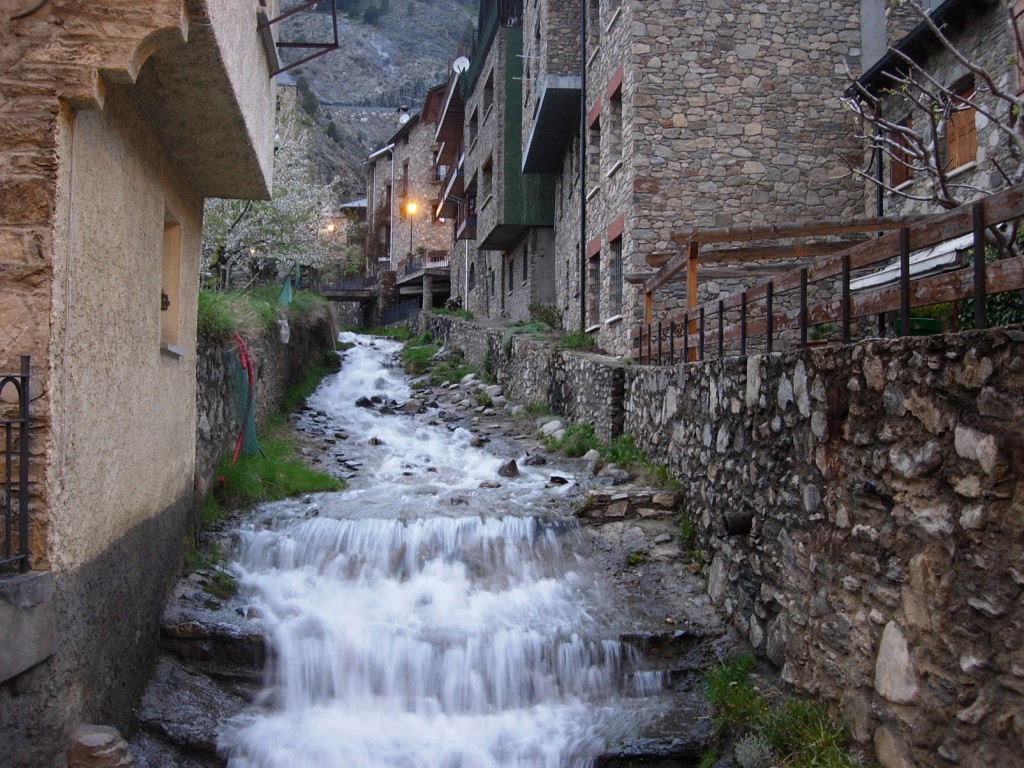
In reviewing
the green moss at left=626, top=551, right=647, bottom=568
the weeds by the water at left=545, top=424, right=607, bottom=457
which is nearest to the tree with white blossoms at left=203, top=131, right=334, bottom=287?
the weeds by the water at left=545, top=424, right=607, bottom=457

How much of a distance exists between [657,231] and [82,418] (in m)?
10.6

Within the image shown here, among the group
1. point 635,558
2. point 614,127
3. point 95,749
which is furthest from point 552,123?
point 95,749

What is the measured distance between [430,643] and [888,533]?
3698mm

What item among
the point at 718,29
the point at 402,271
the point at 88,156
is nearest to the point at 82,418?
the point at 88,156

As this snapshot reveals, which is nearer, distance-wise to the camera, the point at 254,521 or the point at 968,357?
the point at 968,357

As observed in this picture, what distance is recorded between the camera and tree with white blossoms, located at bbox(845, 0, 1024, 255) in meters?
8.10

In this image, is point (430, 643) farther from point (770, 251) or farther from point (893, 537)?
point (770, 251)

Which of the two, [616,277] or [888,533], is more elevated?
[616,277]

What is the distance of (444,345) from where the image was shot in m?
28.2

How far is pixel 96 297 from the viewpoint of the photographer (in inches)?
192

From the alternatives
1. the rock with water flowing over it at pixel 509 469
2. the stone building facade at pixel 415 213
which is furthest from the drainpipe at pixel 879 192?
the stone building facade at pixel 415 213

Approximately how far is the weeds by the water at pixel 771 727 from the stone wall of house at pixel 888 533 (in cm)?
16

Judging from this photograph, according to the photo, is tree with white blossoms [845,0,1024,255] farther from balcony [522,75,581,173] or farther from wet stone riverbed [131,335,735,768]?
balcony [522,75,581,173]

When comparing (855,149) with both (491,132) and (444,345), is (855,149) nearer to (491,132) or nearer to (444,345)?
(491,132)
